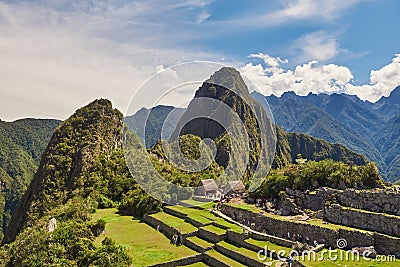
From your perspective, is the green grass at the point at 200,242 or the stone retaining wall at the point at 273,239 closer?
the stone retaining wall at the point at 273,239

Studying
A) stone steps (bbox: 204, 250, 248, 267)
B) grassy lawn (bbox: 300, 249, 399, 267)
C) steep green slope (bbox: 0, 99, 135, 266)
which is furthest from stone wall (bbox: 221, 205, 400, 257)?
steep green slope (bbox: 0, 99, 135, 266)

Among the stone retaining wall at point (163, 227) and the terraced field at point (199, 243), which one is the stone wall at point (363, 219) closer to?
the terraced field at point (199, 243)

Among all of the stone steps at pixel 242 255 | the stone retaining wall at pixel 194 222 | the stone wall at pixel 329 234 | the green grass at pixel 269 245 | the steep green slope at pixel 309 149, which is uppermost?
the steep green slope at pixel 309 149

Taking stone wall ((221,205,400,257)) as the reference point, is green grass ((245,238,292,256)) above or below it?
below

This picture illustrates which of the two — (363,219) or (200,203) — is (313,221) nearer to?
(363,219)

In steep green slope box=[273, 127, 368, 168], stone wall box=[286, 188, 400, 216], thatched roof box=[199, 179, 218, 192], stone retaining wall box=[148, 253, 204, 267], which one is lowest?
stone retaining wall box=[148, 253, 204, 267]

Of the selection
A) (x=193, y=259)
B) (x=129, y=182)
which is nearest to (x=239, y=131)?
(x=129, y=182)

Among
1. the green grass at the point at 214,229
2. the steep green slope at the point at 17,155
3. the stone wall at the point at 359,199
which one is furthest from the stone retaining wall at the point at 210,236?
the steep green slope at the point at 17,155

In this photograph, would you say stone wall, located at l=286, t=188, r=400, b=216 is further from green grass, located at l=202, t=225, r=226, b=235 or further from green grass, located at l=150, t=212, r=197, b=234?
green grass, located at l=150, t=212, r=197, b=234
